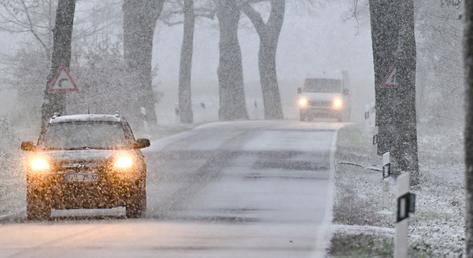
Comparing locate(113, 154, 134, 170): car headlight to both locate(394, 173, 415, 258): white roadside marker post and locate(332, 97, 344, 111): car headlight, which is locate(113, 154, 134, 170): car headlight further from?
locate(332, 97, 344, 111): car headlight

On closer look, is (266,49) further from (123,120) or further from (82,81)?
(123,120)

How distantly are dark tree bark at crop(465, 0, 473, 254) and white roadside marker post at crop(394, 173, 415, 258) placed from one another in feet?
2.09

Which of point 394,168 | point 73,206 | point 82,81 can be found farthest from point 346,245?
point 82,81

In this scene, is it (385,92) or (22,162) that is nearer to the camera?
(385,92)

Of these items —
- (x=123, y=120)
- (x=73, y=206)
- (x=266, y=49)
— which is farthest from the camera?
(x=266, y=49)

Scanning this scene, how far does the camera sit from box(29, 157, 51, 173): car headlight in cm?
1741

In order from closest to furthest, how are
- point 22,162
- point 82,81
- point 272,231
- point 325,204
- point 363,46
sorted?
point 272,231, point 325,204, point 22,162, point 82,81, point 363,46

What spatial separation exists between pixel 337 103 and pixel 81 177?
39.0 meters

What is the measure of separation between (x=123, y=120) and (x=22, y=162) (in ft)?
36.5

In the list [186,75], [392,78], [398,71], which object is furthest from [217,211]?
[186,75]

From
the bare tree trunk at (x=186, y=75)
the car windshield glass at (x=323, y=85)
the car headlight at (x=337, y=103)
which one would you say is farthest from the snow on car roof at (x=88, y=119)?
the bare tree trunk at (x=186, y=75)

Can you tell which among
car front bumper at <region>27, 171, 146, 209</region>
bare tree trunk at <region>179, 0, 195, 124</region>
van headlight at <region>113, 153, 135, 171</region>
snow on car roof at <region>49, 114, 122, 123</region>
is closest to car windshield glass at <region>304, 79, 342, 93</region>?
bare tree trunk at <region>179, 0, 195, 124</region>

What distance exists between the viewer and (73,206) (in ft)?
57.3

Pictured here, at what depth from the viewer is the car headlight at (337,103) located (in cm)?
5553
